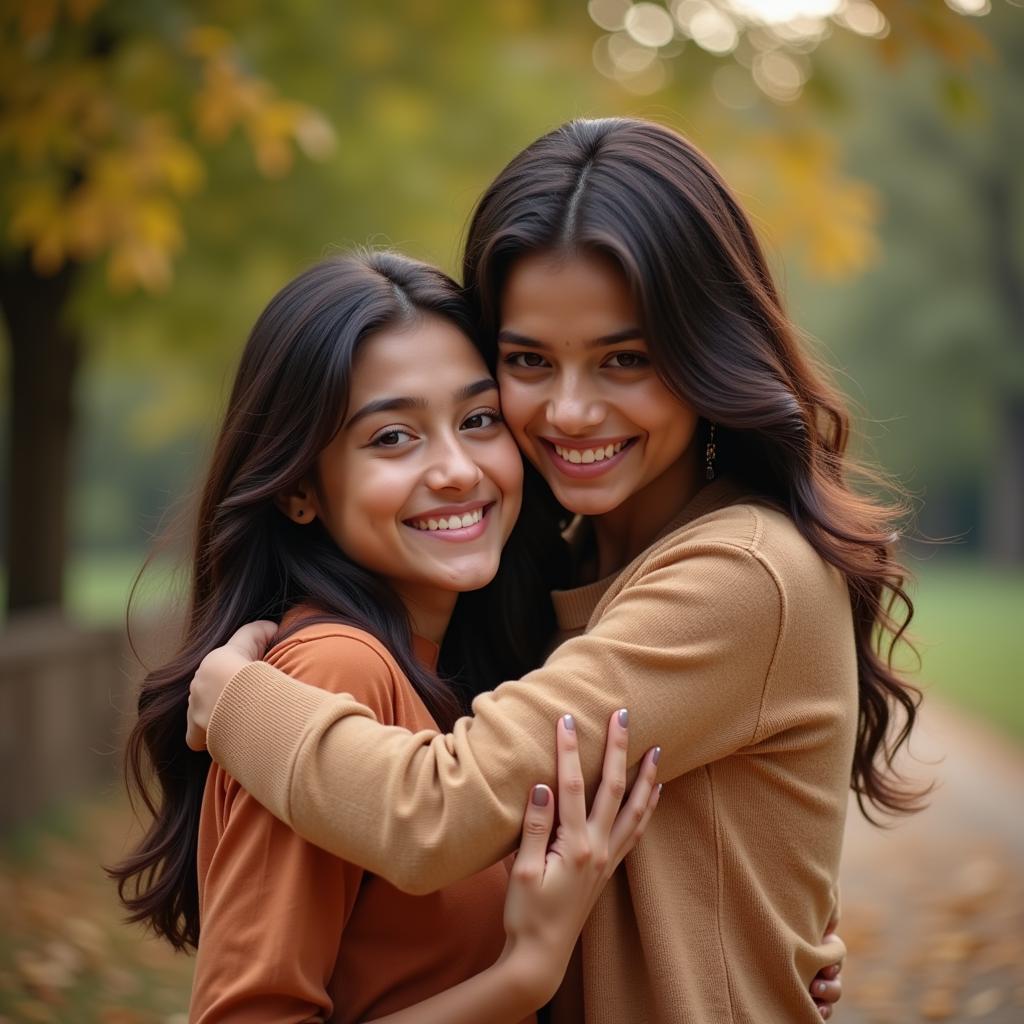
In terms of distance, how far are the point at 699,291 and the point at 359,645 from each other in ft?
3.25

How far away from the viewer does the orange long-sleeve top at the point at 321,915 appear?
2.46 meters

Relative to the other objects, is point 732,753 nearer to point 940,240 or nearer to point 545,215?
point 545,215

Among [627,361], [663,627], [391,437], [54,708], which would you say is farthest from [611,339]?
[54,708]

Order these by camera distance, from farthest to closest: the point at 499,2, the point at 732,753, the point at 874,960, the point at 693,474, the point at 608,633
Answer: the point at 499,2
the point at 874,960
the point at 693,474
the point at 732,753
the point at 608,633

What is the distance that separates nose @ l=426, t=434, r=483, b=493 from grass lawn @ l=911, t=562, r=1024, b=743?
4.33 feet

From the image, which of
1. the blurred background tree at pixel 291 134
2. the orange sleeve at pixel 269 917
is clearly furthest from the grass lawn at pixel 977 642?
the blurred background tree at pixel 291 134

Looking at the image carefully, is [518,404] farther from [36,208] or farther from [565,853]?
[36,208]

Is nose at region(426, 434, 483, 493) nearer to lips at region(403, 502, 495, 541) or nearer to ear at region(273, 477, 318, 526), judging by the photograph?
lips at region(403, 502, 495, 541)

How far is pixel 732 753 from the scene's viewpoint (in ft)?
8.96

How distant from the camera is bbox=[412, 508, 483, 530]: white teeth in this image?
117 inches

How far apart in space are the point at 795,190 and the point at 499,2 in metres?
2.21

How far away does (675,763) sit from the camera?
2.62 metres

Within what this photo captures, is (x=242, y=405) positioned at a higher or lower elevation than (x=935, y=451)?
higher

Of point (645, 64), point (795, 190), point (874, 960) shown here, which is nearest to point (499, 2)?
point (645, 64)
